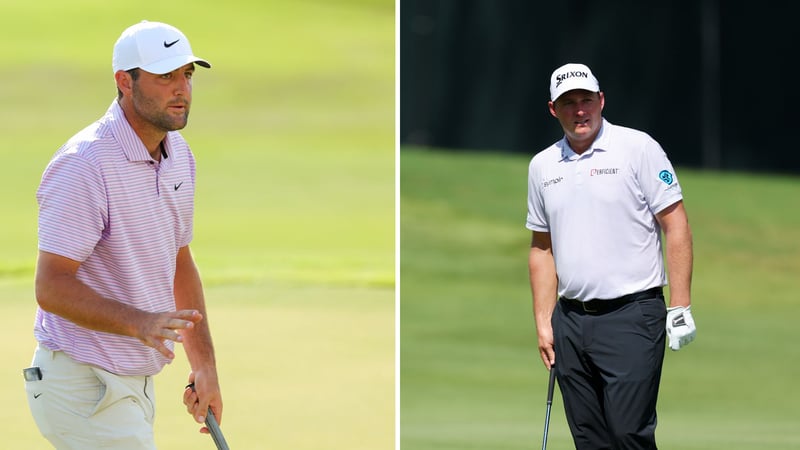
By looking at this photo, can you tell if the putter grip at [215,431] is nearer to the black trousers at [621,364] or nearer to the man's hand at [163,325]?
the man's hand at [163,325]

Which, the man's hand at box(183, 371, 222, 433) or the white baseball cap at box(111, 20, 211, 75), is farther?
the man's hand at box(183, 371, 222, 433)

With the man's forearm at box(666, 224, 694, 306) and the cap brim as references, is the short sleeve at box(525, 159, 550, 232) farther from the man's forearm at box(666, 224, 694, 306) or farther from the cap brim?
the cap brim

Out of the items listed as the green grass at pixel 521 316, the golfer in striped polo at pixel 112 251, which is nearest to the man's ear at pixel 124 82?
the golfer in striped polo at pixel 112 251

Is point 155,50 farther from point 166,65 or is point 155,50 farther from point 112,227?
point 112,227

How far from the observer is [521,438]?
6496mm

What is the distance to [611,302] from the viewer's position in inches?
165

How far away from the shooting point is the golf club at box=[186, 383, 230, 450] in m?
3.31

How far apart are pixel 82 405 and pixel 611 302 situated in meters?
1.75

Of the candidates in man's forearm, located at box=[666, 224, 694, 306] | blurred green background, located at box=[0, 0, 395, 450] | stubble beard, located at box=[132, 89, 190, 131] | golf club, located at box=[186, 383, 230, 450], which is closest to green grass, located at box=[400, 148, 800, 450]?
blurred green background, located at box=[0, 0, 395, 450]

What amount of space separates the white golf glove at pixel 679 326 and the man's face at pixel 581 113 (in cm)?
62

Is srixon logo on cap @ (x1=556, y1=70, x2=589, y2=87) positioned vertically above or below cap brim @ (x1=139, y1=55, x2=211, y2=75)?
above

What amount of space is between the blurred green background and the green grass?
0.44 meters

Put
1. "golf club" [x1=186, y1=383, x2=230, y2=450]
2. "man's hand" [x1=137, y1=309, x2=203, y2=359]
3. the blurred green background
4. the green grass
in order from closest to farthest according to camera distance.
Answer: "man's hand" [x1=137, y1=309, x2=203, y2=359] < "golf club" [x1=186, y1=383, x2=230, y2=450] < the blurred green background < the green grass

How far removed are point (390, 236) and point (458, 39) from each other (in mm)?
2330
